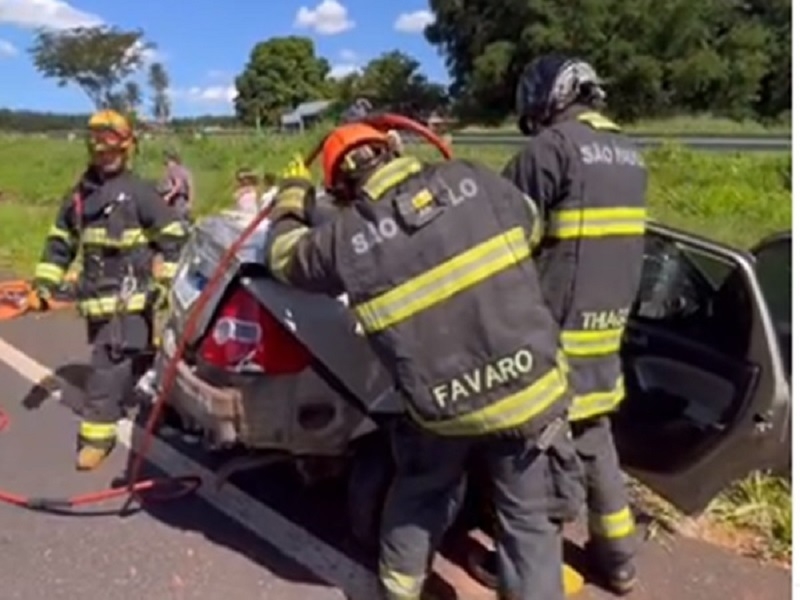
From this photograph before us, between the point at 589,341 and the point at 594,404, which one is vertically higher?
the point at 589,341

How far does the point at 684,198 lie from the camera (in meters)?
15.9

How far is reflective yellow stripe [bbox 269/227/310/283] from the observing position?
352 centimetres

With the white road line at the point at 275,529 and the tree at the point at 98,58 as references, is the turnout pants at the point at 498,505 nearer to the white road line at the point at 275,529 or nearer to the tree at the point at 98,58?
the white road line at the point at 275,529

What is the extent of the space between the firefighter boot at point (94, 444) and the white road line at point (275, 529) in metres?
0.16

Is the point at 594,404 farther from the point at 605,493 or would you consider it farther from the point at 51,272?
the point at 51,272

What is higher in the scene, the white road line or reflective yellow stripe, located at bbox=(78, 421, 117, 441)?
reflective yellow stripe, located at bbox=(78, 421, 117, 441)

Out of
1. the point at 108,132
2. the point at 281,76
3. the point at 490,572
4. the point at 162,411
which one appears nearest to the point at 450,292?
the point at 490,572

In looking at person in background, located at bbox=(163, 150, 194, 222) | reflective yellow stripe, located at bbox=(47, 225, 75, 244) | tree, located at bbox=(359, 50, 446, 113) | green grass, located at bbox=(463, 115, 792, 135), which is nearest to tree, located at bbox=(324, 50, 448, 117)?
tree, located at bbox=(359, 50, 446, 113)

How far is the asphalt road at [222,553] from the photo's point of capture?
157 inches

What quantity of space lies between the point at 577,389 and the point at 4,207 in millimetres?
20720

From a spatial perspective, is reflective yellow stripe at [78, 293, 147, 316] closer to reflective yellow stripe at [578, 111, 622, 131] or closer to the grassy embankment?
the grassy embankment

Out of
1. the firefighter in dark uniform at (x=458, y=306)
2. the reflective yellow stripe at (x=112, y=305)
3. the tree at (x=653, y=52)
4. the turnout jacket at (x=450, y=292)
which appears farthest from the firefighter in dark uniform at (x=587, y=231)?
the tree at (x=653, y=52)

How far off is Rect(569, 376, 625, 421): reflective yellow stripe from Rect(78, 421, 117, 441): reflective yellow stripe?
8.40 feet

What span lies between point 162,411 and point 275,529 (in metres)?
0.82
